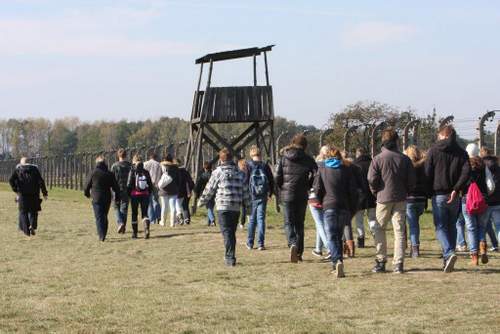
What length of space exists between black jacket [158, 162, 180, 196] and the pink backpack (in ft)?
32.3

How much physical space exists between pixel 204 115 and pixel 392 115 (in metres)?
17.7

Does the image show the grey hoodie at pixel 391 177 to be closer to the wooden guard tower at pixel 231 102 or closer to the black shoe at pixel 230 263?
the black shoe at pixel 230 263

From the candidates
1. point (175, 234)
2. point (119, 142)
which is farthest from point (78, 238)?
point (119, 142)

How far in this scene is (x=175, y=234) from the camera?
65.3ft

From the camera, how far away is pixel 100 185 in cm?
1864

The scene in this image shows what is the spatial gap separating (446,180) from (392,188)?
0.77 meters

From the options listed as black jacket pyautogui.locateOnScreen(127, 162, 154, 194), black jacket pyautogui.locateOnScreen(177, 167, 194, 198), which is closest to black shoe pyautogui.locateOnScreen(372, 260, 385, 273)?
black jacket pyautogui.locateOnScreen(127, 162, 154, 194)

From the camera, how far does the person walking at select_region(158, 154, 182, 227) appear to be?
2211 centimetres

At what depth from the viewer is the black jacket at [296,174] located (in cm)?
1409

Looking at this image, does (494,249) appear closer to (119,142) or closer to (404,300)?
(404,300)

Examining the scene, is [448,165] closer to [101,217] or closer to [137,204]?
[101,217]

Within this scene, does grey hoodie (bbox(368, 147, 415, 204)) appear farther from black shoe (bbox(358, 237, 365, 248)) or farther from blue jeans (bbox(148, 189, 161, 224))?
blue jeans (bbox(148, 189, 161, 224))

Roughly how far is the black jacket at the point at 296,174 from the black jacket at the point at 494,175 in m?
2.75

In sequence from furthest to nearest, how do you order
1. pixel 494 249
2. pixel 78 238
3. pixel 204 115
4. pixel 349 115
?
pixel 349 115 → pixel 204 115 → pixel 78 238 → pixel 494 249
